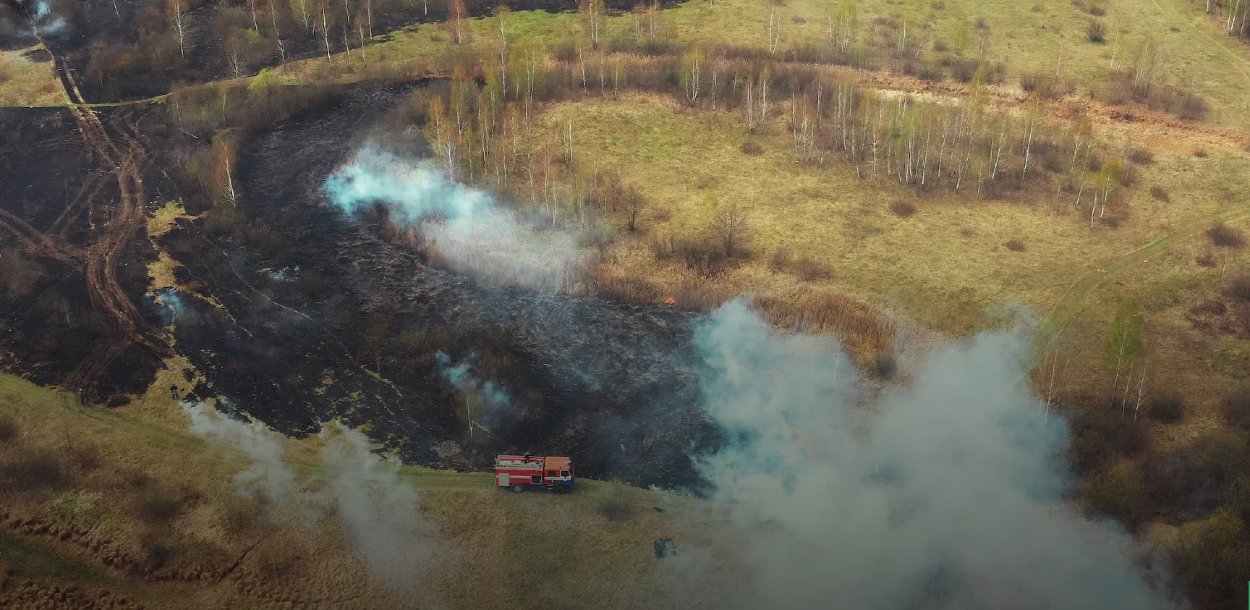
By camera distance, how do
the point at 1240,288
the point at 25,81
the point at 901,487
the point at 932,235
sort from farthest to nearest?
the point at 25,81
the point at 932,235
the point at 1240,288
the point at 901,487

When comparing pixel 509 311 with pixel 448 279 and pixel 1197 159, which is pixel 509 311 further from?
pixel 1197 159

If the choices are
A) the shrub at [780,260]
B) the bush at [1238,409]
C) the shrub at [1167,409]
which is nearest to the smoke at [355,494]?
the shrub at [780,260]

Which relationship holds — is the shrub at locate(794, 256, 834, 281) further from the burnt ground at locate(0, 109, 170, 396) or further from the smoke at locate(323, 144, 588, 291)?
the burnt ground at locate(0, 109, 170, 396)

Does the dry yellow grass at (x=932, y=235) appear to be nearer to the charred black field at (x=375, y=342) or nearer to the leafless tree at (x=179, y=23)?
the charred black field at (x=375, y=342)

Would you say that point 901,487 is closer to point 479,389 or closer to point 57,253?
point 479,389

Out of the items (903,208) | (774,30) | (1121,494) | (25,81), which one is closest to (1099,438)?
(1121,494)

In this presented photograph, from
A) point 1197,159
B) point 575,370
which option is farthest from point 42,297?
point 1197,159

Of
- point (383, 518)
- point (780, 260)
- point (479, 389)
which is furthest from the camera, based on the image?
point (780, 260)

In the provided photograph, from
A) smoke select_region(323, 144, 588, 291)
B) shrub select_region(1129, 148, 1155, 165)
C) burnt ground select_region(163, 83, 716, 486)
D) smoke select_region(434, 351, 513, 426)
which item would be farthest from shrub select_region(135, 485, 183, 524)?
shrub select_region(1129, 148, 1155, 165)
